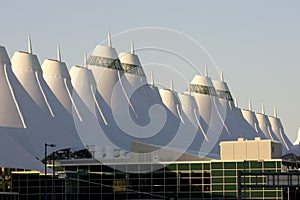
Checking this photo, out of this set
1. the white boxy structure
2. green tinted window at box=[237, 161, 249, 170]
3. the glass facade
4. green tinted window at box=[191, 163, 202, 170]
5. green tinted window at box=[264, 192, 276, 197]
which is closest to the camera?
green tinted window at box=[264, 192, 276, 197]

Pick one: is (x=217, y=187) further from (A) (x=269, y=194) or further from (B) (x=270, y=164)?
(B) (x=270, y=164)

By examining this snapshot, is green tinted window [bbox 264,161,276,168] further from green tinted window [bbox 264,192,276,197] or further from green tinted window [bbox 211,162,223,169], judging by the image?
green tinted window [bbox 211,162,223,169]

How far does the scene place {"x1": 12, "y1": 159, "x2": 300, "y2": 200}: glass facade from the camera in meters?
90.4

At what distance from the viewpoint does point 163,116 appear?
151 meters

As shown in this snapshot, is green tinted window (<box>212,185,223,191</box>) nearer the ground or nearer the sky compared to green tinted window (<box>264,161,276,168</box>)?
nearer the ground

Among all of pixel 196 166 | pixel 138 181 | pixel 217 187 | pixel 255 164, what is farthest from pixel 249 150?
pixel 138 181

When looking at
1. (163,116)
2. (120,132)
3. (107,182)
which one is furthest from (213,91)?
(107,182)

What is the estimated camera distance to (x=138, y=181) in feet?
301

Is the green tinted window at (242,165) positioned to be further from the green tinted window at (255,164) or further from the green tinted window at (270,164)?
the green tinted window at (270,164)

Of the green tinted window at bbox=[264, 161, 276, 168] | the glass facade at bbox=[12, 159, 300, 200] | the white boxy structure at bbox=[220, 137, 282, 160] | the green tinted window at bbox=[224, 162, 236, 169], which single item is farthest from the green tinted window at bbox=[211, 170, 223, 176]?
the green tinted window at bbox=[264, 161, 276, 168]

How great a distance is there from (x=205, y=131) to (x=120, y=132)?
38938 mm

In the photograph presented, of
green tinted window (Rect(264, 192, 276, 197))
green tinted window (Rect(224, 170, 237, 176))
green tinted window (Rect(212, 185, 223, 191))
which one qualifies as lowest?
green tinted window (Rect(264, 192, 276, 197))

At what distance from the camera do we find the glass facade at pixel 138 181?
297 ft

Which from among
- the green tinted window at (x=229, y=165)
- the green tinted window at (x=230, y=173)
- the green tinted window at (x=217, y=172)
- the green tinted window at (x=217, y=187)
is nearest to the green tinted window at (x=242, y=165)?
the green tinted window at (x=229, y=165)
